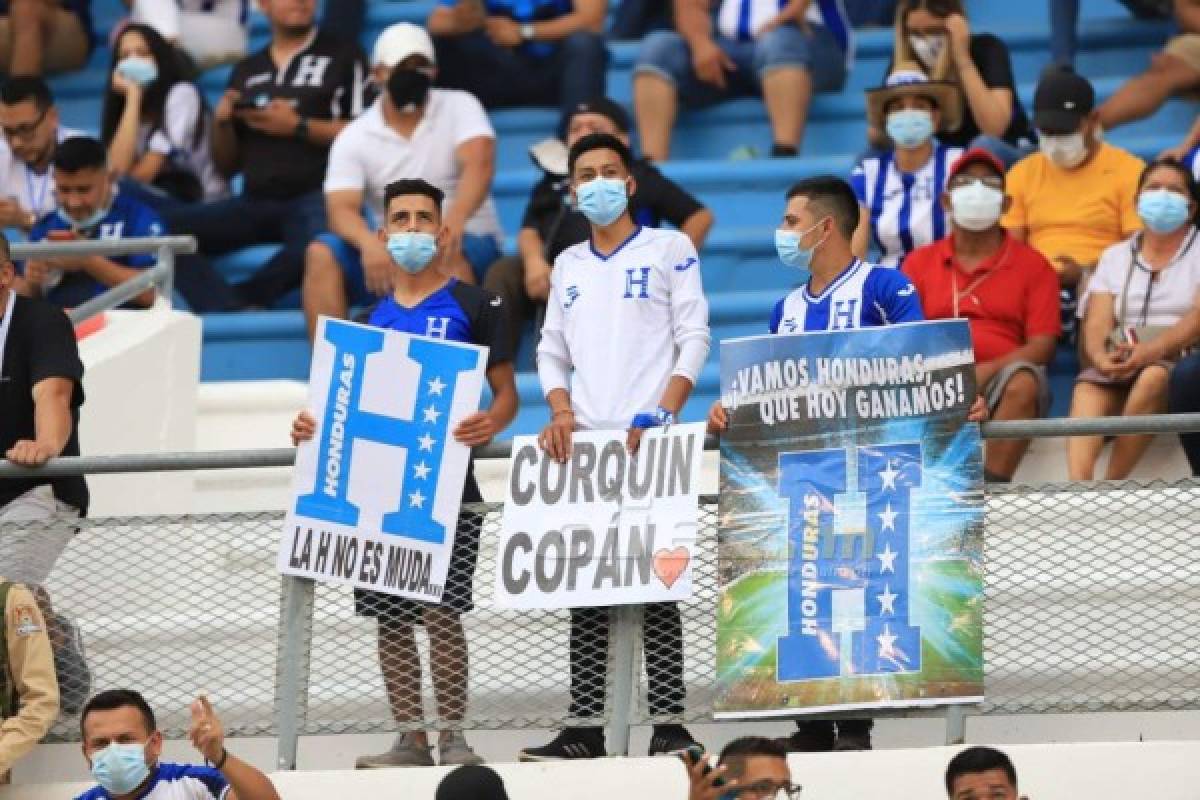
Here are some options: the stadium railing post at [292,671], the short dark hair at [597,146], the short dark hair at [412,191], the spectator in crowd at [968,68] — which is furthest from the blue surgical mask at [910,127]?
the stadium railing post at [292,671]

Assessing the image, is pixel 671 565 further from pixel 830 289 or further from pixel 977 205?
pixel 977 205

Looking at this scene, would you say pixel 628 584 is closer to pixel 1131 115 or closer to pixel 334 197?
pixel 334 197

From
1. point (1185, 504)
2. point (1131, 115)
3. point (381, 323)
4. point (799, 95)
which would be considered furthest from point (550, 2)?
point (1185, 504)

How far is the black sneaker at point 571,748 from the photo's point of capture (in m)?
9.39

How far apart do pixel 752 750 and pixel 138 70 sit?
6974 mm

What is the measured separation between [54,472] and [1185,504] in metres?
3.40

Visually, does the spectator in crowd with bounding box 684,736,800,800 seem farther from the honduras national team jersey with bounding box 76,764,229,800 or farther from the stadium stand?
the stadium stand

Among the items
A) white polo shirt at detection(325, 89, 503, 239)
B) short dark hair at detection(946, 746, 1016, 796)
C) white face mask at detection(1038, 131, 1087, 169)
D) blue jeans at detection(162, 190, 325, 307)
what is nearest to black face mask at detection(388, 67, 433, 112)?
white polo shirt at detection(325, 89, 503, 239)

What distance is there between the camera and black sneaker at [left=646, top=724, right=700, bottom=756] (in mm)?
9383

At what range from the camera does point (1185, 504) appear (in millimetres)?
9219

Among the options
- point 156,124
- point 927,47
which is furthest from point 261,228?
point 927,47

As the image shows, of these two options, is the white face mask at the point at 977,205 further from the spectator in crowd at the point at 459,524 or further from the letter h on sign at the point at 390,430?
the letter h on sign at the point at 390,430

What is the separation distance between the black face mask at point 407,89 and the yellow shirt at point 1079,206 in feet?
8.10

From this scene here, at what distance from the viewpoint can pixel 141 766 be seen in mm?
8820
